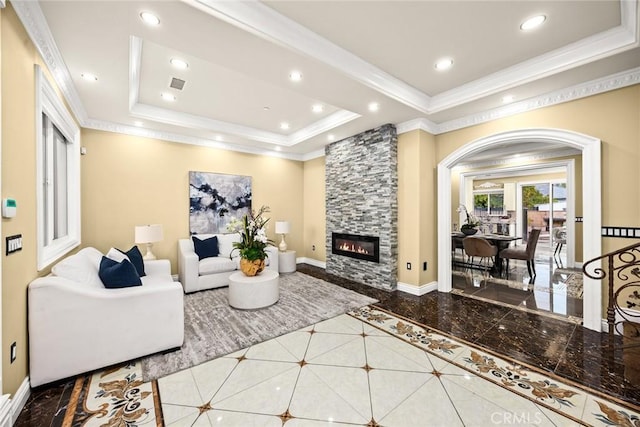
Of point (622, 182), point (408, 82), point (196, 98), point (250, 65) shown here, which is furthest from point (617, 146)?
point (196, 98)

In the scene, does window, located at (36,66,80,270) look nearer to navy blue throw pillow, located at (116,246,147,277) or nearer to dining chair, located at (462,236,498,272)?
navy blue throw pillow, located at (116,246,147,277)

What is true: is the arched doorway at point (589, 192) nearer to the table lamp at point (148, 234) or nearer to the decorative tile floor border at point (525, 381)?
the decorative tile floor border at point (525, 381)

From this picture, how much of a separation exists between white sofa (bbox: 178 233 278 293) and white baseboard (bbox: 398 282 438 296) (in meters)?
2.14

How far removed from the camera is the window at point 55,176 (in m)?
2.19

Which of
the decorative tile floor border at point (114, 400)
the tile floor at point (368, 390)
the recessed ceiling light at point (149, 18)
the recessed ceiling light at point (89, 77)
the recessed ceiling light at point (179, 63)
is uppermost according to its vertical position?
the recessed ceiling light at point (179, 63)

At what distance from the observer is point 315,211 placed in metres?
6.41

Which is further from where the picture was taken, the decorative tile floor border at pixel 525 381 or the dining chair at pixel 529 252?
the dining chair at pixel 529 252

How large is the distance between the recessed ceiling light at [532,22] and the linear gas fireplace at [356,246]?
319 centimetres

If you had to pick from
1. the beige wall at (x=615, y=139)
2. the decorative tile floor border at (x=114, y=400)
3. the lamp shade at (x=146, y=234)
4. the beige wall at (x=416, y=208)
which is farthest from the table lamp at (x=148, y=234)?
the beige wall at (x=615, y=139)

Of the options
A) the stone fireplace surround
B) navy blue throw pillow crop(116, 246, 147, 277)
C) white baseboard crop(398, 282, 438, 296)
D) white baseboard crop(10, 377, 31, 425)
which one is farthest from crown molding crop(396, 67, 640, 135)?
white baseboard crop(10, 377, 31, 425)

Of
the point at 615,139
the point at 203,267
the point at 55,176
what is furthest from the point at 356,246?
the point at 55,176

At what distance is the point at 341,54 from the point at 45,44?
262cm

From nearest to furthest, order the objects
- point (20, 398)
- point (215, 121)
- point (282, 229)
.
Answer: point (20, 398) → point (215, 121) → point (282, 229)

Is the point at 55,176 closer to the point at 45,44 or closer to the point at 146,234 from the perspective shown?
the point at 146,234
